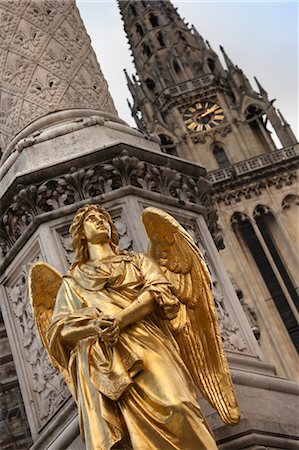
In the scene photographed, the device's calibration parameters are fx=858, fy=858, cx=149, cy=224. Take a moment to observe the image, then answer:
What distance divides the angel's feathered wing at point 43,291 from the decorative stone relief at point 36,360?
2.18 ft

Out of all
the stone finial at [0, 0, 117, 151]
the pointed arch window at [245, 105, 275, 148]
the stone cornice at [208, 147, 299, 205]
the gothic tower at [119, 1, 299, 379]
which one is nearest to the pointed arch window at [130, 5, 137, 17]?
the gothic tower at [119, 1, 299, 379]

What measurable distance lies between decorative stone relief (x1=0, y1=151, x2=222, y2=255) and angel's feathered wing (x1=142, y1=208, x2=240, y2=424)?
1411 millimetres

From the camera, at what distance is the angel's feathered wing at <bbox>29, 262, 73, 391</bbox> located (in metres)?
5.27

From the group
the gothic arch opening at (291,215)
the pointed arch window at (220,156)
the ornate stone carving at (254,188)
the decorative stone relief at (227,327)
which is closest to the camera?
the decorative stone relief at (227,327)

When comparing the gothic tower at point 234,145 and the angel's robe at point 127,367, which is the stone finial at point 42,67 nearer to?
the angel's robe at point 127,367

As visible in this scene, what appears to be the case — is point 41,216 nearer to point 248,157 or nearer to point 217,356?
point 217,356

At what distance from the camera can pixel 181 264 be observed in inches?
200

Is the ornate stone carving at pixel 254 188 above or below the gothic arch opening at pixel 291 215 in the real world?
above

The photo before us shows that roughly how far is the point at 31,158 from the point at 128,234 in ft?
3.58

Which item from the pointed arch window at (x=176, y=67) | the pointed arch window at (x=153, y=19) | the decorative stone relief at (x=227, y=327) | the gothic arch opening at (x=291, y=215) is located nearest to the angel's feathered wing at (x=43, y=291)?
the decorative stone relief at (x=227, y=327)

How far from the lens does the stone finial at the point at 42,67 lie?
24.3 ft

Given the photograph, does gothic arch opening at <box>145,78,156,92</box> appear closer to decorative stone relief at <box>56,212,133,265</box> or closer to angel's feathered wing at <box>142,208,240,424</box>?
decorative stone relief at <box>56,212,133,265</box>

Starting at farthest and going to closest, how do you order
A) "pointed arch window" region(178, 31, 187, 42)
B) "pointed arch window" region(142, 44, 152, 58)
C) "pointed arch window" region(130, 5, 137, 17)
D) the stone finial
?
"pointed arch window" region(130, 5, 137, 17) < "pointed arch window" region(178, 31, 187, 42) < "pointed arch window" region(142, 44, 152, 58) < the stone finial

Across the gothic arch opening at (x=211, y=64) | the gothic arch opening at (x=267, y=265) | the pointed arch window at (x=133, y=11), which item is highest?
the pointed arch window at (x=133, y=11)
